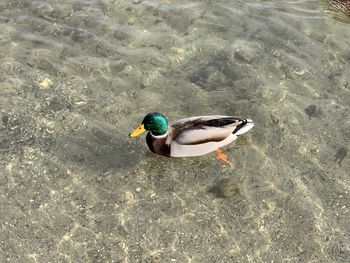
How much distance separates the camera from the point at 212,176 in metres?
7.13

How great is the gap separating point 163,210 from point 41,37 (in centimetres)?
Result: 481

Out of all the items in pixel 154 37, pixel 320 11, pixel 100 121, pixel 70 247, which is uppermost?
pixel 320 11

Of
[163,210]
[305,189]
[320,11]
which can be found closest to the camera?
[163,210]

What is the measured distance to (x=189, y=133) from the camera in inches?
271

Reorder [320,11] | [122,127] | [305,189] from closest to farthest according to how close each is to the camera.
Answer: [305,189] → [122,127] → [320,11]

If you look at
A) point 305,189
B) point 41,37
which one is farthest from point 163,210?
point 41,37

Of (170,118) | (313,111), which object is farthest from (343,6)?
(170,118)

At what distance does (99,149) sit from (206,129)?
5.94 ft

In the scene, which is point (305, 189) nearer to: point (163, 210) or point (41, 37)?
point (163, 210)

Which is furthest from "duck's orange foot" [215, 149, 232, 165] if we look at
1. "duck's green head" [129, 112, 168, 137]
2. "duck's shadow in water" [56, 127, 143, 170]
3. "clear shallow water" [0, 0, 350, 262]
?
"duck's shadow in water" [56, 127, 143, 170]

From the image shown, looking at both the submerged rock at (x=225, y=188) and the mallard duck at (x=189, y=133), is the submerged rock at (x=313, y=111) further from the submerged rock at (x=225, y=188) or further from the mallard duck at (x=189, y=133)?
the submerged rock at (x=225, y=188)

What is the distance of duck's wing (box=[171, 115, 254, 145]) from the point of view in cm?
687

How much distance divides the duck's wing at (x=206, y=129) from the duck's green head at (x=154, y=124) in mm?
220

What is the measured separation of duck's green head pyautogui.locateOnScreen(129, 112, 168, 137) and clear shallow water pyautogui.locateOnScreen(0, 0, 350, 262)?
55cm
